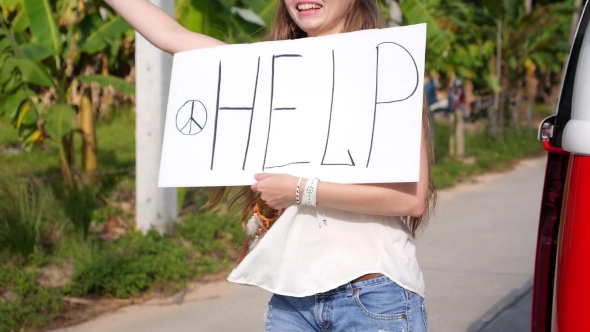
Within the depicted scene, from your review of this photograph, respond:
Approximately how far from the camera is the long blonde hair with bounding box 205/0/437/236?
2365 millimetres

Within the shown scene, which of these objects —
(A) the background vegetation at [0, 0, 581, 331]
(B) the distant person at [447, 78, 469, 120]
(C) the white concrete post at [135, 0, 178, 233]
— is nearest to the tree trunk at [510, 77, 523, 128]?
(B) the distant person at [447, 78, 469, 120]

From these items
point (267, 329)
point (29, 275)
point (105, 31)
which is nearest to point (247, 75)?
point (267, 329)

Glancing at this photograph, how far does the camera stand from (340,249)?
7.41ft

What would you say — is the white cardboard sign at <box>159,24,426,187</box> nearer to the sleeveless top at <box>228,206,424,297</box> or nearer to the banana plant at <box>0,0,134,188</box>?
the sleeveless top at <box>228,206,424,297</box>

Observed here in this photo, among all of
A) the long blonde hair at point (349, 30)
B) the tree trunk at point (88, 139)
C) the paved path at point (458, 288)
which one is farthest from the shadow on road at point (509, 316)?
the tree trunk at point (88, 139)

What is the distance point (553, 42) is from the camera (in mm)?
14289

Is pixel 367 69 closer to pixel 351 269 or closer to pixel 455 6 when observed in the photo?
pixel 351 269

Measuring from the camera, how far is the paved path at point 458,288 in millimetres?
4844

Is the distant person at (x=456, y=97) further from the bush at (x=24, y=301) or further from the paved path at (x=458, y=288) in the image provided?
the bush at (x=24, y=301)

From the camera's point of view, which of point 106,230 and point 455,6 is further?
point 455,6

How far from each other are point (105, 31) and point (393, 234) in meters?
4.46

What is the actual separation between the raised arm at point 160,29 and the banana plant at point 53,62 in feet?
10.5

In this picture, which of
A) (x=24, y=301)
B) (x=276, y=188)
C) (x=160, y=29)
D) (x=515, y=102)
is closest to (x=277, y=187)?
(x=276, y=188)

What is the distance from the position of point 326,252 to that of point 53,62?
4.93 m
